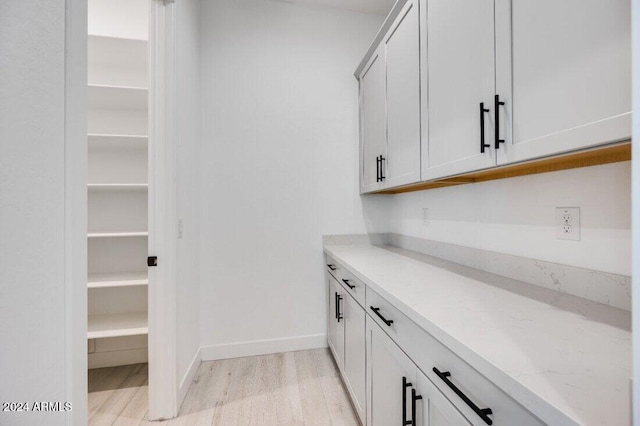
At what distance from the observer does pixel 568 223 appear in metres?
1.02

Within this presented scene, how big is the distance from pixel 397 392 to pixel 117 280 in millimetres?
1971

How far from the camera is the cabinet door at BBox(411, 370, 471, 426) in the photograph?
0.72 meters

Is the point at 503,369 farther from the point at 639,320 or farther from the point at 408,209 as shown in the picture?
the point at 408,209

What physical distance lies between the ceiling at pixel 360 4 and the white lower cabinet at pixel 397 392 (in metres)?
2.46

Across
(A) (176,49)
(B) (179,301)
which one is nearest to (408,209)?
(B) (179,301)

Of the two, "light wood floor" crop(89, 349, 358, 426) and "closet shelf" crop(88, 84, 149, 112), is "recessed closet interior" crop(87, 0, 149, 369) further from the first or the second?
"light wood floor" crop(89, 349, 358, 426)

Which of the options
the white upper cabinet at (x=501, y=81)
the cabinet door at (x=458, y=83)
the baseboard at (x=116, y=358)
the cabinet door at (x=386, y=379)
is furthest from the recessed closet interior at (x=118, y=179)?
the cabinet door at (x=458, y=83)

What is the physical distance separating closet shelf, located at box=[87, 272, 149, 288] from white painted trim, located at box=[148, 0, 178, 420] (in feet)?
1.31

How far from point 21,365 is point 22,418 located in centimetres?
10

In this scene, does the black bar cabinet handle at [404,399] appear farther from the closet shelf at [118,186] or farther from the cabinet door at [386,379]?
the closet shelf at [118,186]

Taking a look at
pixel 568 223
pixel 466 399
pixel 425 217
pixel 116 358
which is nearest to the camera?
pixel 466 399

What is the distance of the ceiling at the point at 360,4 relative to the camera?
7.97ft

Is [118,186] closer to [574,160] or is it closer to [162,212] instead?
[162,212]

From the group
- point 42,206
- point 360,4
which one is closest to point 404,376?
point 42,206
